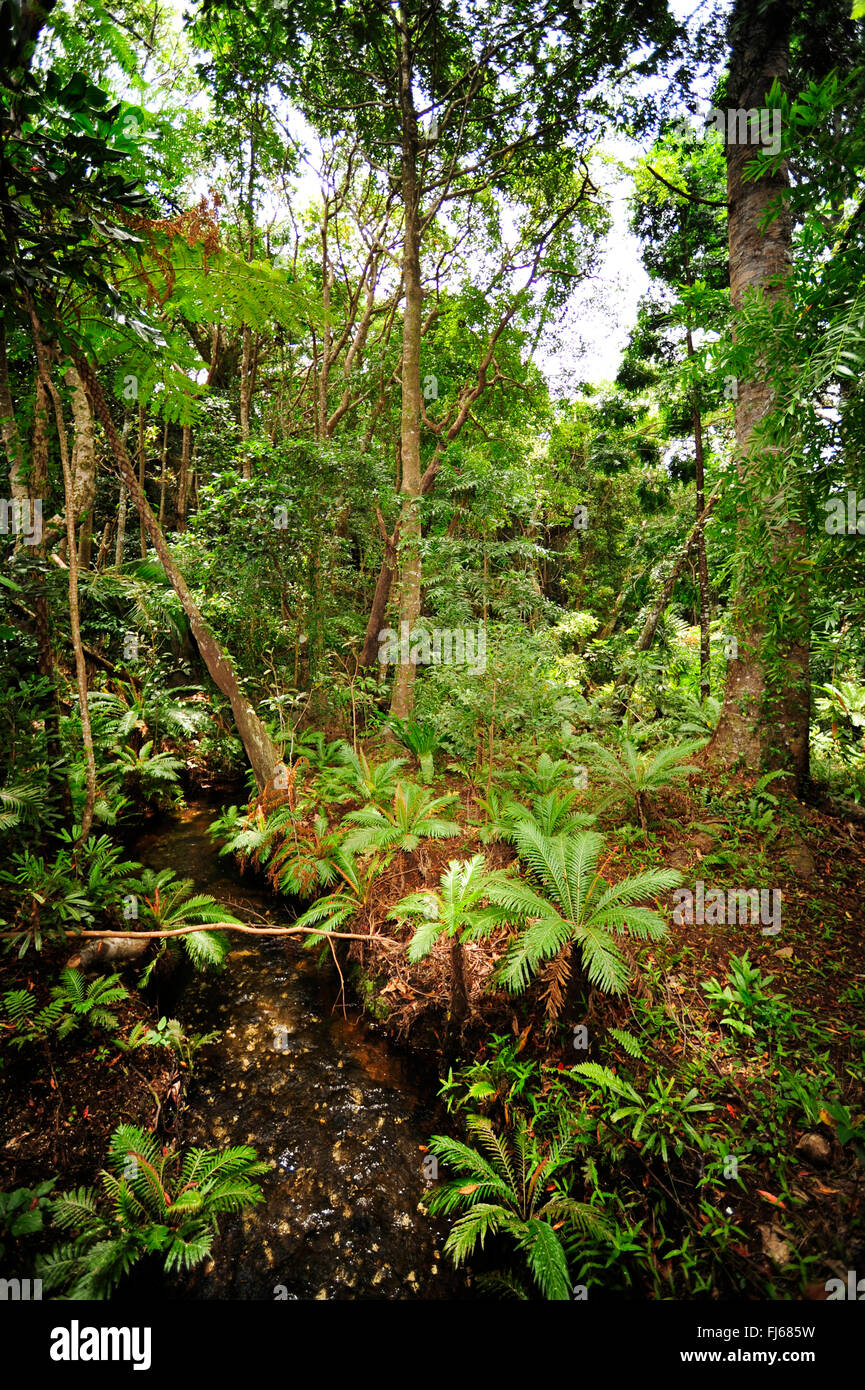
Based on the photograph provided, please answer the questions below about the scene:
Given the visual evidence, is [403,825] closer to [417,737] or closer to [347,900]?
[347,900]

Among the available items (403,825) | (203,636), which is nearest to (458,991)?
(403,825)

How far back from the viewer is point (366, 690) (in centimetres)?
857

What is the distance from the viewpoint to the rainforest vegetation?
105 inches

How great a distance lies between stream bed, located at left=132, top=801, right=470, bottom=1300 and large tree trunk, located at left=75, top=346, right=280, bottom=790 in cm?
221

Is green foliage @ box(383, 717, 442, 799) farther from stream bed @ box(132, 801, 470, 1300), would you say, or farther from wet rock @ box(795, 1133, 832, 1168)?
wet rock @ box(795, 1133, 832, 1168)

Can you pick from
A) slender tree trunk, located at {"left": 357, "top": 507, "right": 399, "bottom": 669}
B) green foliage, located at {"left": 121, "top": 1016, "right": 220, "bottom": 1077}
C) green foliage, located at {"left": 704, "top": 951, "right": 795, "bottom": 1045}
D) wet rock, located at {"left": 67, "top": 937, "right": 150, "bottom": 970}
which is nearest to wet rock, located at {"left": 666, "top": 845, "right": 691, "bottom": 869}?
green foliage, located at {"left": 704, "top": 951, "right": 795, "bottom": 1045}

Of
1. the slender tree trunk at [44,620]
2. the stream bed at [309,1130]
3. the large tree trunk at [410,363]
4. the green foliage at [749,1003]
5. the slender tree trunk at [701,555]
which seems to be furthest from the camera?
the slender tree trunk at [701,555]

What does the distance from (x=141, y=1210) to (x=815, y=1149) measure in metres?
3.36

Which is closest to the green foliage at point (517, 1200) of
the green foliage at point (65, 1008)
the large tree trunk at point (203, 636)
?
the green foliage at point (65, 1008)

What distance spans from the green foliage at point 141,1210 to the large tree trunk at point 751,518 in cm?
481

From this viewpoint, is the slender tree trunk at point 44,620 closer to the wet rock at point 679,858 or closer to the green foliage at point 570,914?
the green foliage at point 570,914

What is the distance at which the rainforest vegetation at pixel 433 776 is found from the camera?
2.66m
